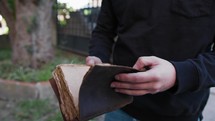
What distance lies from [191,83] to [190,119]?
1.17 feet

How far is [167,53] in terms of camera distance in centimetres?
118

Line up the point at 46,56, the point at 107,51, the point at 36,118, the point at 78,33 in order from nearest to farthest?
the point at 107,51, the point at 36,118, the point at 46,56, the point at 78,33

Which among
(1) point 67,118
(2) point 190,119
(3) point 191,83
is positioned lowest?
(2) point 190,119

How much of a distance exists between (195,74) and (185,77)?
4 cm

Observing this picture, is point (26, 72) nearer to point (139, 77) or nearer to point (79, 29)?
point (79, 29)

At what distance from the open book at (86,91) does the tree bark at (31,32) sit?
133 inches

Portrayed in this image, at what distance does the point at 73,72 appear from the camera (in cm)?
97

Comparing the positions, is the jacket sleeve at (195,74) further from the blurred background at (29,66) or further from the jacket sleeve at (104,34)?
the blurred background at (29,66)

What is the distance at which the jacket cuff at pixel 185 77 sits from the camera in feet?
3.13

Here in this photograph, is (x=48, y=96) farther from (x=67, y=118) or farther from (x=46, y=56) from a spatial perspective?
(x=67, y=118)

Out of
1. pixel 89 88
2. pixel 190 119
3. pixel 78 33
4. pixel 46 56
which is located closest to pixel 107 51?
pixel 190 119

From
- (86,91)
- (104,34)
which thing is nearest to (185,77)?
(86,91)

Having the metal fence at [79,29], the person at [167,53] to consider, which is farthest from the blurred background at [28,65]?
the person at [167,53]

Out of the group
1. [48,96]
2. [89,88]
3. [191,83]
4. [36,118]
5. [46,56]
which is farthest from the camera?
[46,56]
